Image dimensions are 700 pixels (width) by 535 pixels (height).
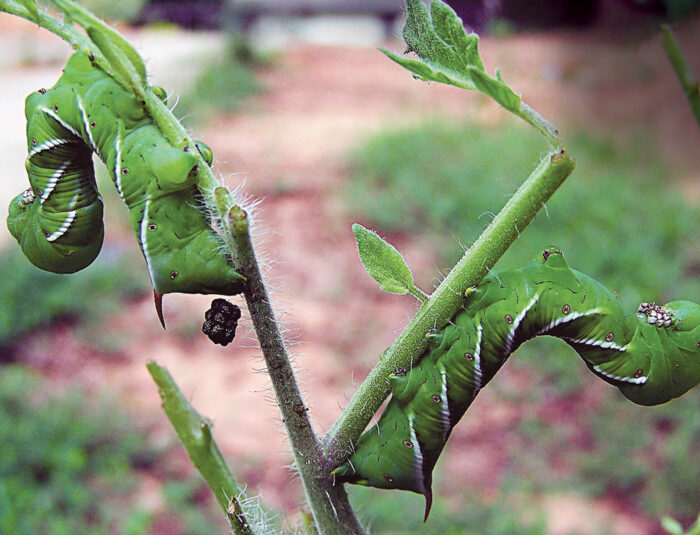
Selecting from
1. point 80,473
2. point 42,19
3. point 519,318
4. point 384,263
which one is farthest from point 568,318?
point 80,473

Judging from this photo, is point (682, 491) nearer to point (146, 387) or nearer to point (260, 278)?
point (146, 387)

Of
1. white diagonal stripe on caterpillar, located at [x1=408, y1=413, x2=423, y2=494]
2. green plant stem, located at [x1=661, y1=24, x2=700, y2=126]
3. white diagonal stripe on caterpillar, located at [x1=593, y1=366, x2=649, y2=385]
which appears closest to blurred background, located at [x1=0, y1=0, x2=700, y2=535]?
white diagonal stripe on caterpillar, located at [x1=408, y1=413, x2=423, y2=494]

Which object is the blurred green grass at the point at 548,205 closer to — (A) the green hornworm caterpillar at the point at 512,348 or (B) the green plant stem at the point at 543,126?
(A) the green hornworm caterpillar at the point at 512,348

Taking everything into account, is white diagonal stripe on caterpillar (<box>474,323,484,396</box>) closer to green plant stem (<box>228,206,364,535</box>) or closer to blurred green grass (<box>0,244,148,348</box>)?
green plant stem (<box>228,206,364,535</box>)

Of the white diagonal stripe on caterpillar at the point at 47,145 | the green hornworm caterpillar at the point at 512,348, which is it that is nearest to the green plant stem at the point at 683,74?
the green hornworm caterpillar at the point at 512,348

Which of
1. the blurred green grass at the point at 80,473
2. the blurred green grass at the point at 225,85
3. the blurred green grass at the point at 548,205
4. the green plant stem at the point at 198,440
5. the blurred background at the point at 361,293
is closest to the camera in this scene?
the green plant stem at the point at 198,440

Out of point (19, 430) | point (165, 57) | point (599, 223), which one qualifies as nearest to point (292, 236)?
point (599, 223)
